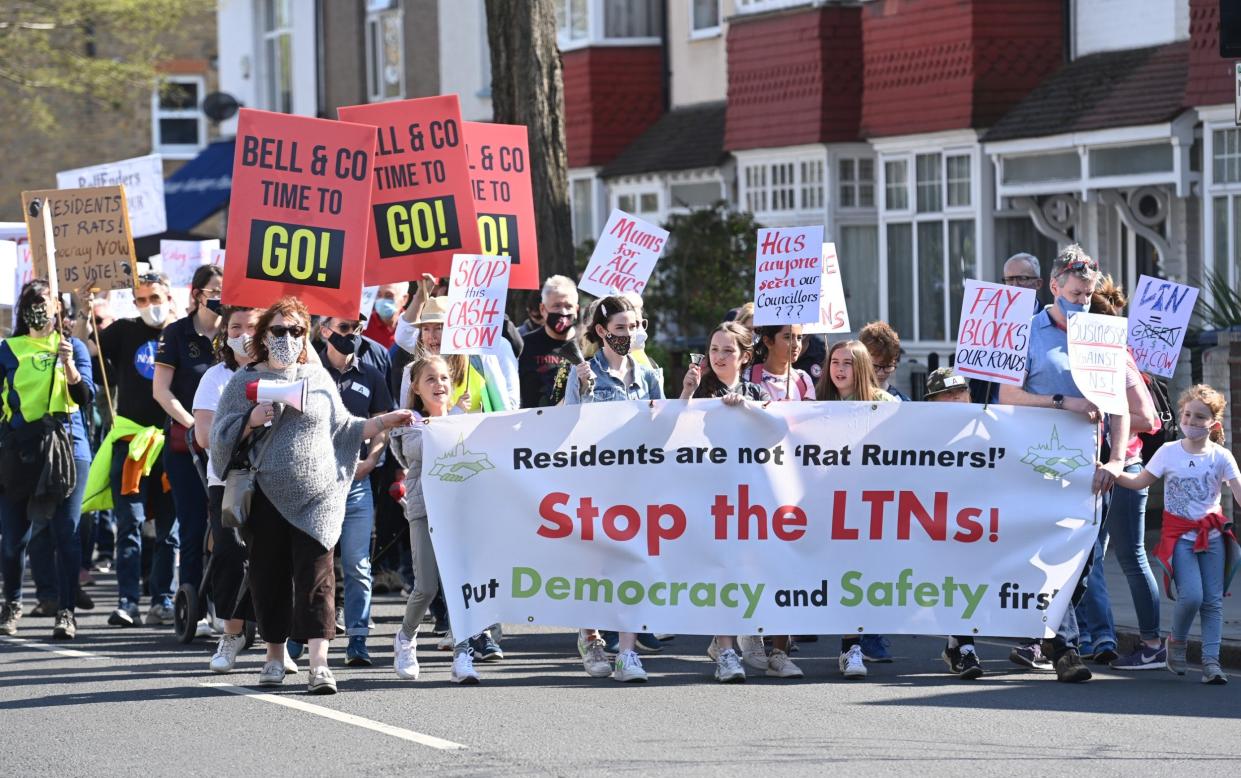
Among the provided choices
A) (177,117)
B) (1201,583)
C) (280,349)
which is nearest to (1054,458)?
(1201,583)

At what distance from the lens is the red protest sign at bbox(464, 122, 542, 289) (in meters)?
13.6

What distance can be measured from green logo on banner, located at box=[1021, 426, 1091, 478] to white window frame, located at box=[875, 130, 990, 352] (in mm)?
11655

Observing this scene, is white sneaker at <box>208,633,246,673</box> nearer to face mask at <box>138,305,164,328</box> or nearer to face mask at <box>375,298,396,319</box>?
face mask at <box>138,305,164,328</box>

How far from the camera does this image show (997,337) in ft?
34.3

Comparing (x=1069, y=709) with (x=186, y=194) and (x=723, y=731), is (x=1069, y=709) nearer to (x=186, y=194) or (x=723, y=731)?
(x=723, y=731)

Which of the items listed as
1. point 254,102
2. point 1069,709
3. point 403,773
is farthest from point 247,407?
point 254,102

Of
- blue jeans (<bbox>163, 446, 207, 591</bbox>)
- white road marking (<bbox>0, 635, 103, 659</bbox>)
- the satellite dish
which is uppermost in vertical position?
the satellite dish

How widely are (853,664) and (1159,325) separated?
2565mm

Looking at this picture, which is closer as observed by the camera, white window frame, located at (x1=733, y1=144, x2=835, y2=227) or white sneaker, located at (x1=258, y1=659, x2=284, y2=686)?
white sneaker, located at (x1=258, y1=659, x2=284, y2=686)

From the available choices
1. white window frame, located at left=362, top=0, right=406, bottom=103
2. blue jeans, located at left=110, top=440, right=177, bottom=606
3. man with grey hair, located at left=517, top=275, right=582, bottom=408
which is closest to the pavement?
man with grey hair, located at left=517, top=275, right=582, bottom=408

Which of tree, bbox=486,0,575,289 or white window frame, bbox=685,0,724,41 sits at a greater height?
white window frame, bbox=685,0,724,41

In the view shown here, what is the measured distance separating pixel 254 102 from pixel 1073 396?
3134cm

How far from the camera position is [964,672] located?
34.4ft

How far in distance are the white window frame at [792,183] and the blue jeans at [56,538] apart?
1296 cm
